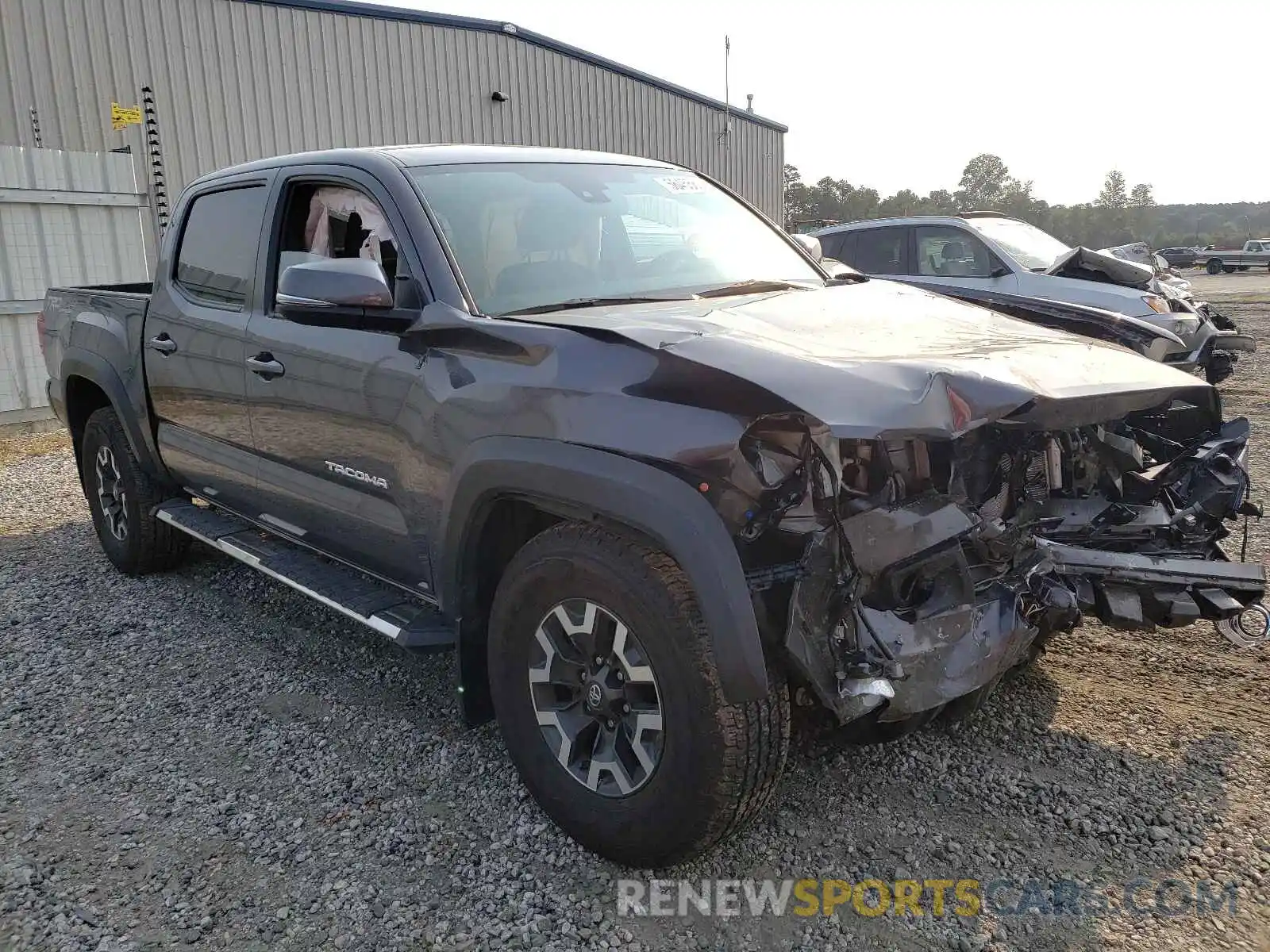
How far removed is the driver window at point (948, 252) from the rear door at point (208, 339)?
695 cm

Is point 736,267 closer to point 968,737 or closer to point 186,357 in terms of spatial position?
point 968,737

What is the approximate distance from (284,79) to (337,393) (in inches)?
448

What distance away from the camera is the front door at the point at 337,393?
3.06 meters

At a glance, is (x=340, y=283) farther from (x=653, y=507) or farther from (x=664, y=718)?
(x=664, y=718)

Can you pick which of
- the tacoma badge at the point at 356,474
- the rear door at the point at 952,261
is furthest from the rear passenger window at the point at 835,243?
the tacoma badge at the point at 356,474

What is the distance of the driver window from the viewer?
925 centimetres

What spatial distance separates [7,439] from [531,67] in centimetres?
1020

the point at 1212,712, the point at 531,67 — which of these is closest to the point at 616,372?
the point at 1212,712

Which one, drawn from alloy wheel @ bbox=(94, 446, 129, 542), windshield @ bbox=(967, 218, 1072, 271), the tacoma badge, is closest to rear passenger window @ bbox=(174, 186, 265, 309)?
the tacoma badge

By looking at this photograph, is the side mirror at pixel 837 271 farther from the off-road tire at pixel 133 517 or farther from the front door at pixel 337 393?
the off-road tire at pixel 133 517

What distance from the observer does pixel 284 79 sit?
12.8 metres

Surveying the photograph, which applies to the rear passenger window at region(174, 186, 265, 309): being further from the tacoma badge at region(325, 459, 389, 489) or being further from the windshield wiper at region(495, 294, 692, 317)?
the windshield wiper at region(495, 294, 692, 317)

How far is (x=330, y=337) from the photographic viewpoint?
3.25 meters

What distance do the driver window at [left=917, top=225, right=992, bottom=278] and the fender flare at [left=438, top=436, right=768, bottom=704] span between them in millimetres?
7681
